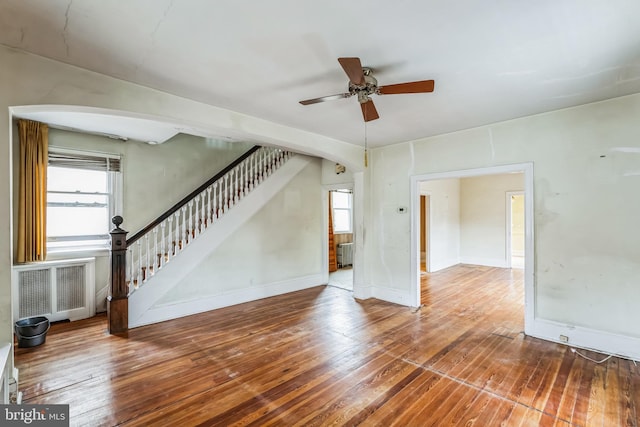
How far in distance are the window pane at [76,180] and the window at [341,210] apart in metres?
5.24

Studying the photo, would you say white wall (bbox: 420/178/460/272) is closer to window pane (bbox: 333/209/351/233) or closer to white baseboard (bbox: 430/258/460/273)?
white baseboard (bbox: 430/258/460/273)

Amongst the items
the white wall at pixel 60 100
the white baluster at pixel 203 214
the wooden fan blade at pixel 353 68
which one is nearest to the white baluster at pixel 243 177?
→ the white baluster at pixel 203 214

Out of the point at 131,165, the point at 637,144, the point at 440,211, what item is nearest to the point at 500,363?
the point at 637,144

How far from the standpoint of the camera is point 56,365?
110 inches

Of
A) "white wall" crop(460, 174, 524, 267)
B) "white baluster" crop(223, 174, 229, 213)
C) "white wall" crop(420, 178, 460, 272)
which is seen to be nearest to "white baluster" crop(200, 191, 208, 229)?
"white baluster" crop(223, 174, 229, 213)

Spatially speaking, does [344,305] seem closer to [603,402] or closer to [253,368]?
[253,368]

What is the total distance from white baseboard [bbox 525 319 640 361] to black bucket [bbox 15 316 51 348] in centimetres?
580

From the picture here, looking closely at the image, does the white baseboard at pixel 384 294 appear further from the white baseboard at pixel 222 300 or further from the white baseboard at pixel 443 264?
the white baseboard at pixel 443 264

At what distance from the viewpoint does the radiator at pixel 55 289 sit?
11.9 feet

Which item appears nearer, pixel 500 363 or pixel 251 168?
pixel 500 363

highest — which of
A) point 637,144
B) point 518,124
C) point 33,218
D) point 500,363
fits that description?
point 518,124

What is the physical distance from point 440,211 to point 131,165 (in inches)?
280

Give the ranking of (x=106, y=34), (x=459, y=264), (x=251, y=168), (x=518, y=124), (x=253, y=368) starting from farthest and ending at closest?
(x=459, y=264) → (x=251, y=168) → (x=518, y=124) → (x=253, y=368) → (x=106, y=34)
